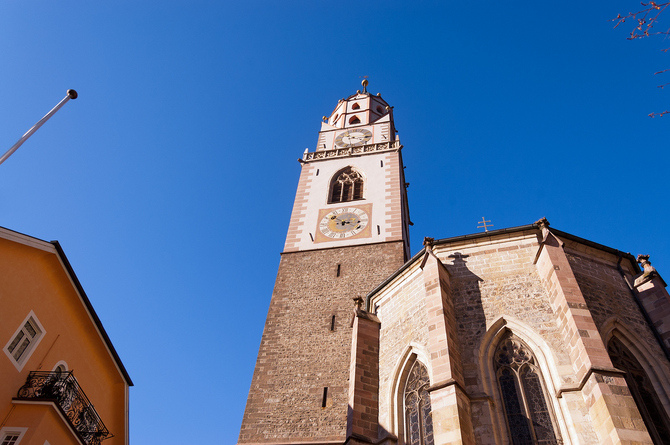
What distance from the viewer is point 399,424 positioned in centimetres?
1021

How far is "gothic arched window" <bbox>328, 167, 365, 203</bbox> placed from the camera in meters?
23.1

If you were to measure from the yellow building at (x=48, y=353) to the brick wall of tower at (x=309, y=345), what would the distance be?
13.0 feet

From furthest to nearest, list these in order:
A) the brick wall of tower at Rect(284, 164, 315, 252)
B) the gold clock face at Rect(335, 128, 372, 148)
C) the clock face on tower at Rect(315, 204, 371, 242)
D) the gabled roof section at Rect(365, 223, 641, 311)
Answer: the gold clock face at Rect(335, 128, 372, 148)
the brick wall of tower at Rect(284, 164, 315, 252)
the clock face on tower at Rect(315, 204, 371, 242)
the gabled roof section at Rect(365, 223, 641, 311)

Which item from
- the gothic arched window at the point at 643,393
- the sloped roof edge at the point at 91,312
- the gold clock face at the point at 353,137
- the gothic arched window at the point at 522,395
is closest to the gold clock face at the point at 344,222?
the gold clock face at the point at 353,137

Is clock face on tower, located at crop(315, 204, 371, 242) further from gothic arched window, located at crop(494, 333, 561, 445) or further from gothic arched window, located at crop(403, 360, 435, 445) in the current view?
gothic arched window, located at crop(494, 333, 561, 445)

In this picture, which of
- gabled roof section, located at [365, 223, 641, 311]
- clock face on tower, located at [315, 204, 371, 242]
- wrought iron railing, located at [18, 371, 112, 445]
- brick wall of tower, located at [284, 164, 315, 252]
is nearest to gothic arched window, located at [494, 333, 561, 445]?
gabled roof section, located at [365, 223, 641, 311]

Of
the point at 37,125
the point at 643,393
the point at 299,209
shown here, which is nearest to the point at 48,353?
the point at 37,125

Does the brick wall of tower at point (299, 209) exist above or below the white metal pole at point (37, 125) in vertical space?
above

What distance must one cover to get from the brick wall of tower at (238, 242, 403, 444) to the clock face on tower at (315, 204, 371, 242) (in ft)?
2.93

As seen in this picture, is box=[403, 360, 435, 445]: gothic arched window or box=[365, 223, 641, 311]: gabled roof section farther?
box=[365, 223, 641, 311]: gabled roof section

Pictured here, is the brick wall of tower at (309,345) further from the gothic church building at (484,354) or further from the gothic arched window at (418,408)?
the gothic arched window at (418,408)

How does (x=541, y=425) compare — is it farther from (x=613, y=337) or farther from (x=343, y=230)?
(x=343, y=230)

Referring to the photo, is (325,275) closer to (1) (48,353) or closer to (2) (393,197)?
(2) (393,197)

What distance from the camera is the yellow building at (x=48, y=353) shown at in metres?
10.1
